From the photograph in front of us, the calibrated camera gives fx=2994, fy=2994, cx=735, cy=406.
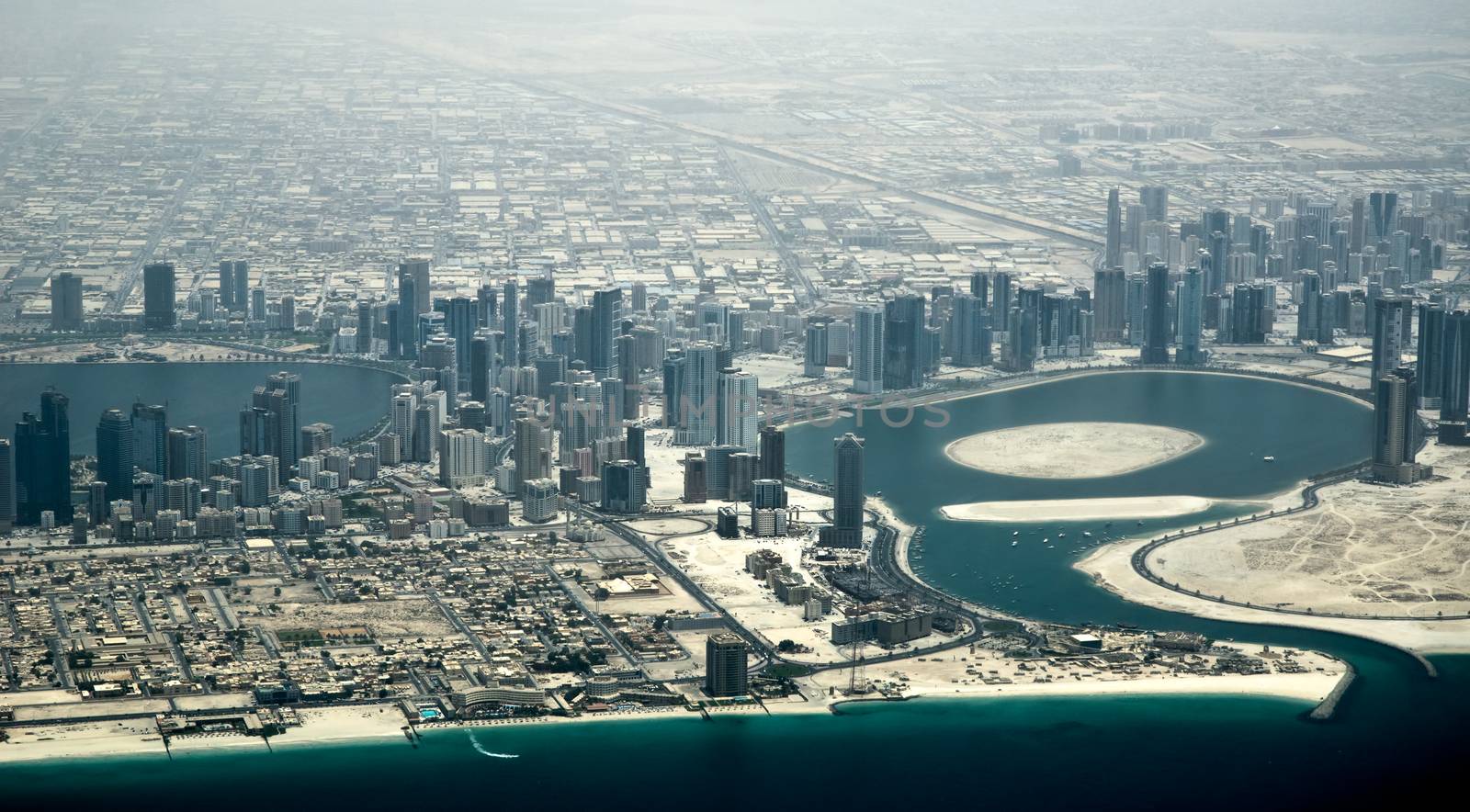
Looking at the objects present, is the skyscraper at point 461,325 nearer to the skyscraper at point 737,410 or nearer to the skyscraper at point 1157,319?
the skyscraper at point 737,410

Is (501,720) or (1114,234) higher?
(1114,234)

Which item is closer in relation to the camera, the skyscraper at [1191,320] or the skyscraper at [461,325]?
the skyscraper at [461,325]

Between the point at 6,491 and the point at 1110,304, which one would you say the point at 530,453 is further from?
the point at 1110,304

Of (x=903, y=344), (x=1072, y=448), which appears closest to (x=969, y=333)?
(x=903, y=344)

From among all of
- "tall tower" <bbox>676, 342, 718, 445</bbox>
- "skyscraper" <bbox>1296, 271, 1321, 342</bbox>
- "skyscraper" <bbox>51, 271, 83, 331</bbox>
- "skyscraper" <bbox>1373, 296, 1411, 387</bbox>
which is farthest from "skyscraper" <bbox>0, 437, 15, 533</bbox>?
"skyscraper" <bbox>1296, 271, 1321, 342</bbox>

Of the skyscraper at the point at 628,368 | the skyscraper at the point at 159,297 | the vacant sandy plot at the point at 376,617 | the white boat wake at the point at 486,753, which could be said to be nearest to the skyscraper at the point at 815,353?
the skyscraper at the point at 628,368
